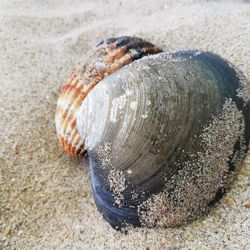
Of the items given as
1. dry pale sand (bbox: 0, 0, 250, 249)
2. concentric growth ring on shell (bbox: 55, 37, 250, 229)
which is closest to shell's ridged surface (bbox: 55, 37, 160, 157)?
dry pale sand (bbox: 0, 0, 250, 249)

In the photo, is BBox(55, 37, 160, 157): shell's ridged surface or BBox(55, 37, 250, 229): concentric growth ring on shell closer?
BBox(55, 37, 250, 229): concentric growth ring on shell

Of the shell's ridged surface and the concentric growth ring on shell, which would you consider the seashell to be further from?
the shell's ridged surface

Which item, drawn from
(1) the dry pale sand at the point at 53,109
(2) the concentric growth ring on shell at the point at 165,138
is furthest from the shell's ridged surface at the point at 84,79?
(2) the concentric growth ring on shell at the point at 165,138

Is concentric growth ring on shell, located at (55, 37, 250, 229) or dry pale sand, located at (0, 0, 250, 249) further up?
concentric growth ring on shell, located at (55, 37, 250, 229)

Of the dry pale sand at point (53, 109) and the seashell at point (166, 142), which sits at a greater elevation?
the seashell at point (166, 142)

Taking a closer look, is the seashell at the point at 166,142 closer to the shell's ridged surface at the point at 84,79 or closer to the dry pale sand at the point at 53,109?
the dry pale sand at the point at 53,109

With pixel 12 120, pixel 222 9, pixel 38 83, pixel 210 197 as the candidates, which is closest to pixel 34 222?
pixel 12 120
